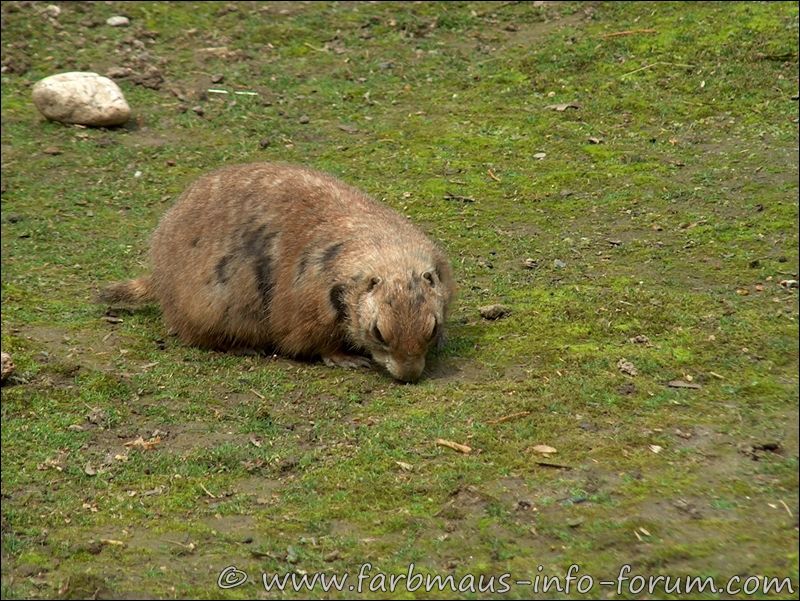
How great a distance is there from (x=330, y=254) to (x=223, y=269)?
950 millimetres

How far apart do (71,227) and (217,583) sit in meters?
6.77

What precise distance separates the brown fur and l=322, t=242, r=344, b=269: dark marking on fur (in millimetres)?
11

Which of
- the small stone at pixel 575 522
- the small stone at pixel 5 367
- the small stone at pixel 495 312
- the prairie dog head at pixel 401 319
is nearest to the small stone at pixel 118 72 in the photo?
the small stone at pixel 5 367

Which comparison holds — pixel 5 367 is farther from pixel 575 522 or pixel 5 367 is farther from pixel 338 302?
pixel 575 522

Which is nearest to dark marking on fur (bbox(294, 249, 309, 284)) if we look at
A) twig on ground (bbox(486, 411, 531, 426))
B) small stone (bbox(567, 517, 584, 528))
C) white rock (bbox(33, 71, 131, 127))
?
twig on ground (bbox(486, 411, 531, 426))

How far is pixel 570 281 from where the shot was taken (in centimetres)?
930

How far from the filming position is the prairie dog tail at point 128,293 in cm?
959

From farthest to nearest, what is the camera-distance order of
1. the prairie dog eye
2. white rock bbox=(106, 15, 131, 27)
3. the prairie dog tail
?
white rock bbox=(106, 15, 131, 27) < the prairie dog tail < the prairie dog eye

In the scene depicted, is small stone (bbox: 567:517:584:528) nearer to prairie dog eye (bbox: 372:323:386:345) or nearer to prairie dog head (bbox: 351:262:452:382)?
prairie dog head (bbox: 351:262:452:382)

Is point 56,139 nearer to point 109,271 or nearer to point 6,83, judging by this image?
point 6,83

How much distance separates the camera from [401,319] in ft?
26.7

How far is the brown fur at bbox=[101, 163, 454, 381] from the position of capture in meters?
8.30

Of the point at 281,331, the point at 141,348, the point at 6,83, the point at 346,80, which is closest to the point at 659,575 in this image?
the point at 281,331

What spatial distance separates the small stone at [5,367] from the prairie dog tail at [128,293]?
1644 millimetres
